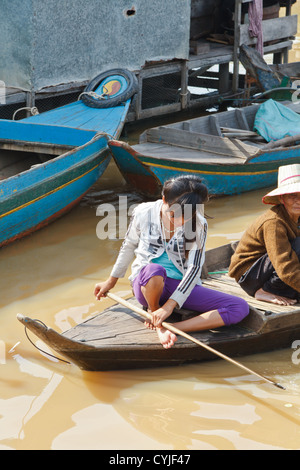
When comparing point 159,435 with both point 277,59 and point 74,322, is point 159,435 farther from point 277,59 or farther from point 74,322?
point 277,59

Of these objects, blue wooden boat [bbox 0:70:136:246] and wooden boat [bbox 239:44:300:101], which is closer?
blue wooden boat [bbox 0:70:136:246]

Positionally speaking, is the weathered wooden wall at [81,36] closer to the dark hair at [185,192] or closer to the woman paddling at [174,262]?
the woman paddling at [174,262]

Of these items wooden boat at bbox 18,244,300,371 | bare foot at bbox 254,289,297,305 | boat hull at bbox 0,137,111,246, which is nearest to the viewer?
wooden boat at bbox 18,244,300,371

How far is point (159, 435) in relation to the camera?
3.59 m

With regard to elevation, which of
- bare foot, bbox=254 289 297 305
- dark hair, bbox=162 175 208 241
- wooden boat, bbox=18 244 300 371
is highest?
dark hair, bbox=162 175 208 241

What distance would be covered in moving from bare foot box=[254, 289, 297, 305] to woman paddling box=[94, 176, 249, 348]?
333 millimetres

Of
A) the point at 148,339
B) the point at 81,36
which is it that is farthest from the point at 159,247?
the point at 81,36

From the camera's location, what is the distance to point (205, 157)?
727 cm

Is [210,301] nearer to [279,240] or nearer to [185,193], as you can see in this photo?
[279,240]

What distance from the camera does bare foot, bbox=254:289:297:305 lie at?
14.1 ft

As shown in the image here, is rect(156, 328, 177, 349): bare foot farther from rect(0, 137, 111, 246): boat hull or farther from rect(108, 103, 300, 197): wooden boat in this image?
rect(108, 103, 300, 197): wooden boat

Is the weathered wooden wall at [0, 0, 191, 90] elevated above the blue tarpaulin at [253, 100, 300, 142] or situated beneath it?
elevated above

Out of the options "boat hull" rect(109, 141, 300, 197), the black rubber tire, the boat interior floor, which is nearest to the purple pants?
"boat hull" rect(109, 141, 300, 197)

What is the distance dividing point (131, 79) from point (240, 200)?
2080 millimetres
